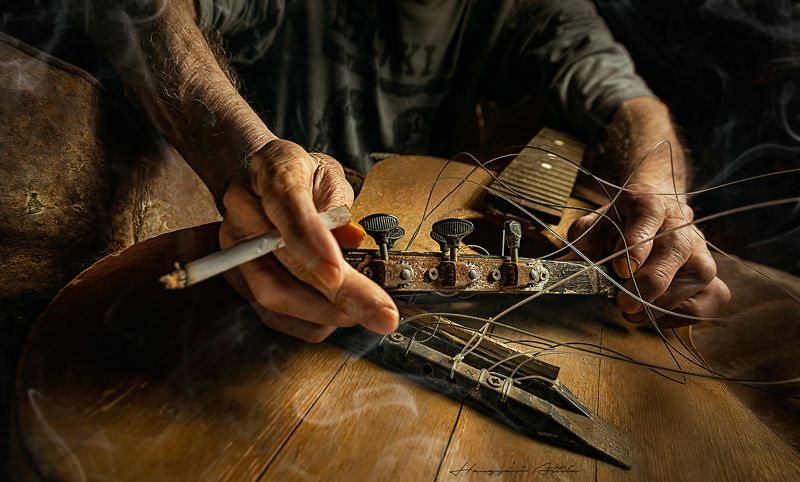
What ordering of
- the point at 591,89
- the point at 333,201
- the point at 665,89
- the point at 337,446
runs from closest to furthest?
the point at 337,446 < the point at 333,201 < the point at 591,89 < the point at 665,89

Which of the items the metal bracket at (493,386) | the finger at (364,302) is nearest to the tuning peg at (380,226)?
the finger at (364,302)

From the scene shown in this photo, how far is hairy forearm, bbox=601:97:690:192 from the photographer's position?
1.63 m

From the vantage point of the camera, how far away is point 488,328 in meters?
1.03

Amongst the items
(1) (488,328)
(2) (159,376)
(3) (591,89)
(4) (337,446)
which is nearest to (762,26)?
(3) (591,89)

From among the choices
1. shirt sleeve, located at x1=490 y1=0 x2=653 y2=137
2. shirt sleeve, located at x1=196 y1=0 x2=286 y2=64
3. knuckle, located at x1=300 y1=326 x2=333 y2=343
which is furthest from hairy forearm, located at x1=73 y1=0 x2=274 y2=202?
shirt sleeve, located at x1=490 y1=0 x2=653 y2=137

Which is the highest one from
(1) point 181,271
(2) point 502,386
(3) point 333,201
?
(1) point 181,271

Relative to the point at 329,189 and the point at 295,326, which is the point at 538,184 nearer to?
the point at 329,189

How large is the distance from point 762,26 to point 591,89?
0.91 meters

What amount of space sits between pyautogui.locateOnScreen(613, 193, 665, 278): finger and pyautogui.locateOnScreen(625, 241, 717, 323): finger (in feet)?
0.39

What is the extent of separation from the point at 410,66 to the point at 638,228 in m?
1.42

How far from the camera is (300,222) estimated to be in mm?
694

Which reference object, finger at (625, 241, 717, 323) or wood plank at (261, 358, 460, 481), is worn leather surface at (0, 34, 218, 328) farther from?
finger at (625, 241, 717, 323)

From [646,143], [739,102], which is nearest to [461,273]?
[646,143]

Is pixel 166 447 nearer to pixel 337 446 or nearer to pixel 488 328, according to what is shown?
pixel 337 446
